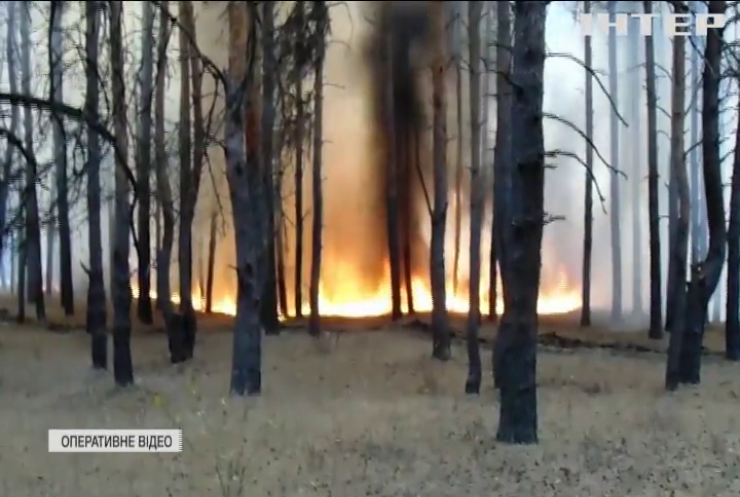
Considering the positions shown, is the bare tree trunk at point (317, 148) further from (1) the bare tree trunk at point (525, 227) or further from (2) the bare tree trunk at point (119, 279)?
(1) the bare tree trunk at point (525, 227)

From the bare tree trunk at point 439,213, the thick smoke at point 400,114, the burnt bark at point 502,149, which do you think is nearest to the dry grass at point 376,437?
the bare tree trunk at point 439,213

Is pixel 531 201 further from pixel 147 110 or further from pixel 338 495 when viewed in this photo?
pixel 147 110

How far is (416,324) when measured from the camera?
2506cm

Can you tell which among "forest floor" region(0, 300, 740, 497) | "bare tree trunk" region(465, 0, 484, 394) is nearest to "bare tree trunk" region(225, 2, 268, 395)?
"forest floor" region(0, 300, 740, 497)

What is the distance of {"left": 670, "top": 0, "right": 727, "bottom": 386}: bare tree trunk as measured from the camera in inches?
514

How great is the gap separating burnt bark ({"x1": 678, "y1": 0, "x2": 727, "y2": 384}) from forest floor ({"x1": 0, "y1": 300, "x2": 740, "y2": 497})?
0.52m

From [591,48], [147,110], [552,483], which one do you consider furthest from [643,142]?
[552,483]

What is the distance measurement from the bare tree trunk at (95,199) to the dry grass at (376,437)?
672 mm

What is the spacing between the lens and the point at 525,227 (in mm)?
8562

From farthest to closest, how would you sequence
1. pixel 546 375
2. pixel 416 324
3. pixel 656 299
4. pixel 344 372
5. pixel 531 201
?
pixel 416 324
pixel 656 299
pixel 344 372
pixel 546 375
pixel 531 201

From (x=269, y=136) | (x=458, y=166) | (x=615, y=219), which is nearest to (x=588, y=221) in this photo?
(x=615, y=219)

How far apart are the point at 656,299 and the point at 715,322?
76.6 inches

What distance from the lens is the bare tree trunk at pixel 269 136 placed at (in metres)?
19.0

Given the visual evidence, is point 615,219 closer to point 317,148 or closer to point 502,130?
point 317,148
